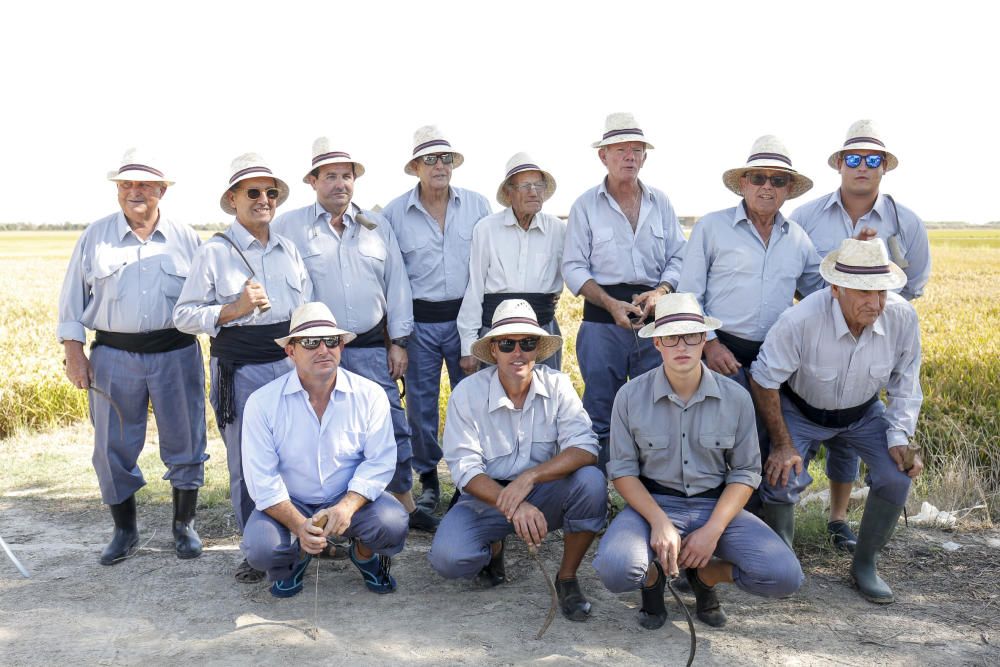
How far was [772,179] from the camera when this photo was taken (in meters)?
5.35

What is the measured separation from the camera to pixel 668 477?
477 centimetres

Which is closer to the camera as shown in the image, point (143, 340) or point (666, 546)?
point (666, 546)

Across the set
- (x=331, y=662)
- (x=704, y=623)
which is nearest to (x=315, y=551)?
(x=331, y=662)

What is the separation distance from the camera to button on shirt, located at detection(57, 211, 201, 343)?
5.50 meters

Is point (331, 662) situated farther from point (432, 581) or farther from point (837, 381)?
point (837, 381)

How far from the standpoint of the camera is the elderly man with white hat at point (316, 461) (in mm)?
4781

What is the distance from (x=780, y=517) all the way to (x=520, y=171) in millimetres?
2813

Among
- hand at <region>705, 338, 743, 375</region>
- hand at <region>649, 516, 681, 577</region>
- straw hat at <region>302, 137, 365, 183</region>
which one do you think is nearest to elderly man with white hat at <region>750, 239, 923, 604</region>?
hand at <region>705, 338, 743, 375</region>

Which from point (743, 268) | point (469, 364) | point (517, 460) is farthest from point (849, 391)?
point (469, 364)

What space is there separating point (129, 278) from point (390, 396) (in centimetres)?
191

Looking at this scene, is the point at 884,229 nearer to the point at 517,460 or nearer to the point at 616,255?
the point at 616,255

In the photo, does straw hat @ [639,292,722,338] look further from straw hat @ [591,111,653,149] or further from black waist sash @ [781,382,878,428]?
straw hat @ [591,111,653,149]

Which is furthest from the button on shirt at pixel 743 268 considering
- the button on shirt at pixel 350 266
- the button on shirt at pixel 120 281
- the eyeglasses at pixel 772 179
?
the button on shirt at pixel 120 281

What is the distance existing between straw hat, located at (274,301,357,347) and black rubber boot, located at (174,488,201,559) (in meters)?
1.64
